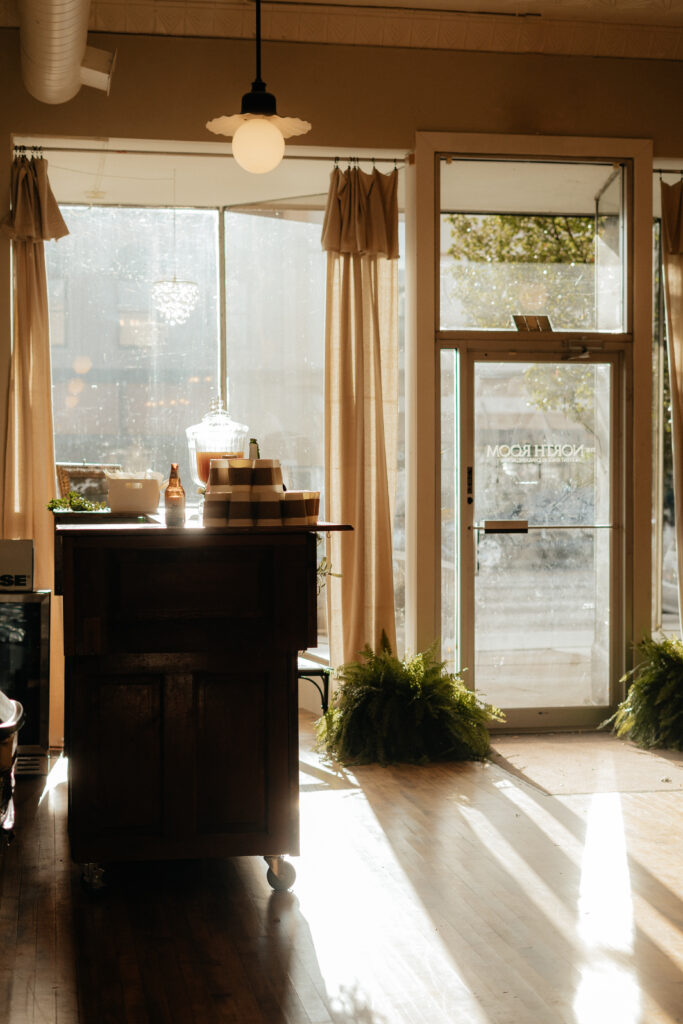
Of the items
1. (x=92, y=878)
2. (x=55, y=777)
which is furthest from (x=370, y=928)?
(x=55, y=777)

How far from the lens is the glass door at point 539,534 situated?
19.8 feet

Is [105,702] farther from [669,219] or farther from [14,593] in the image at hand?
[669,219]

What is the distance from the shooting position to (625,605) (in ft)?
20.0

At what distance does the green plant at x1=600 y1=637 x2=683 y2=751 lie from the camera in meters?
5.70

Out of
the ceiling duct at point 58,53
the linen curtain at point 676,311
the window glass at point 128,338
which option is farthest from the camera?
the window glass at point 128,338

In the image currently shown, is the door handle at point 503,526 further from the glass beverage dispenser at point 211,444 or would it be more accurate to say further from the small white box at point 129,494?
the small white box at point 129,494

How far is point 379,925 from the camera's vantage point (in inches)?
130

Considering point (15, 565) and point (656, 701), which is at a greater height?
point (15, 565)

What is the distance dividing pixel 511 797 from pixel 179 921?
1.93m

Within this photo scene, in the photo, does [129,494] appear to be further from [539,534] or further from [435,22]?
[435,22]

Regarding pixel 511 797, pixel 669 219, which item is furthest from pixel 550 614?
pixel 669 219

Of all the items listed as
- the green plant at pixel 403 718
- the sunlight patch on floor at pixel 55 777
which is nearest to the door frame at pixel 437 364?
the green plant at pixel 403 718

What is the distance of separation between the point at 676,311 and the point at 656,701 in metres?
2.25

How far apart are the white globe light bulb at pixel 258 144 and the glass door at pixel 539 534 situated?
7.19ft
